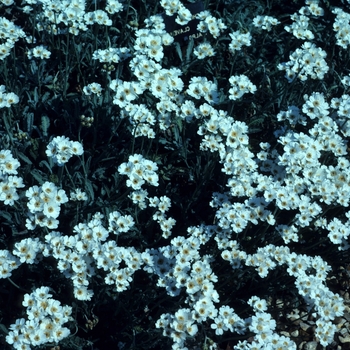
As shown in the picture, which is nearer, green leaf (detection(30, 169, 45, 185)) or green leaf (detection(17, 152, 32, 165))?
green leaf (detection(30, 169, 45, 185))

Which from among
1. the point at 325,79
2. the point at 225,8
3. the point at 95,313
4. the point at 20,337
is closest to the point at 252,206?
the point at 95,313

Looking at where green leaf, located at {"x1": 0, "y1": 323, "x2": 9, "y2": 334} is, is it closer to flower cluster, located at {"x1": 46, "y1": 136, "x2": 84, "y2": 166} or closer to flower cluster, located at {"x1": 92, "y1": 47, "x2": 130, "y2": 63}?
flower cluster, located at {"x1": 46, "y1": 136, "x2": 84, "y2": 166}

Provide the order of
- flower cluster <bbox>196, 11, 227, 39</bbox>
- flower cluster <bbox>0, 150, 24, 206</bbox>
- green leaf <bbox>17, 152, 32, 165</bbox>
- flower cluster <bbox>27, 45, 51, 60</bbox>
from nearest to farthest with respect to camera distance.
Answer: flower cluster <bbox>0, 150, 24, 206</bbox> → green leaf <bbox>17, 152, 32, 165</bbox> → flower cluster <bbox>27, 45, 51, 60</bbox> → flower cluster <bbox>196, 11, 227, 39</bbox>

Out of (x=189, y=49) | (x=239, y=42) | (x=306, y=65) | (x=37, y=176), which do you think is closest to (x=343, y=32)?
(x=306, y=65)

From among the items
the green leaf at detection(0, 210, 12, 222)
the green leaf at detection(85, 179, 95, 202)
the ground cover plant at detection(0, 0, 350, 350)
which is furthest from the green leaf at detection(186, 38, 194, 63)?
the green leaf at detection(0, 210, 12, 222)

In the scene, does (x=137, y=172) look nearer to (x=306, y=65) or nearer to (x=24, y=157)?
(x=24, y=157)

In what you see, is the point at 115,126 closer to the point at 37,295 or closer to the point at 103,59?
the point at 103,59

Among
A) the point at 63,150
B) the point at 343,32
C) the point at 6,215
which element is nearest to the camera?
the point at 63,150
